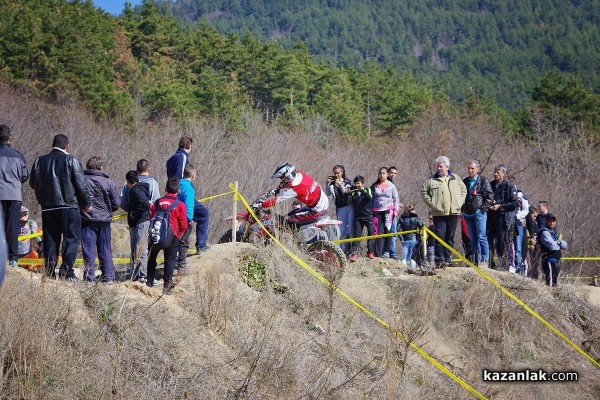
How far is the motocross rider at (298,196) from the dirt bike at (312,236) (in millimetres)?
106

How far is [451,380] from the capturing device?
429 inches

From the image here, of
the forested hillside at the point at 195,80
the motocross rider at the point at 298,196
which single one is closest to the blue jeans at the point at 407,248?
the motocross rider at the point at 298,196

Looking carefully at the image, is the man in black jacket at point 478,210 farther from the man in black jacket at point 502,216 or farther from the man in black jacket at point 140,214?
the man in black jacket at point 140,214

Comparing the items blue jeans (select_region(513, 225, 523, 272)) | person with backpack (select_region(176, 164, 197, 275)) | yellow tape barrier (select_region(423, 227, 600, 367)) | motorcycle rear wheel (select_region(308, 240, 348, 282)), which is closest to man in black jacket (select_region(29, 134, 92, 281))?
person with backpack (select_region(176, 164, 197, 275))

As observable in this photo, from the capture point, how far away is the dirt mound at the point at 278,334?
7332 mm

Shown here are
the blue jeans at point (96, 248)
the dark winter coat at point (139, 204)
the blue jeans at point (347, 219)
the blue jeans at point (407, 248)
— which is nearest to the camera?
the blue jeans at point (96, 248)

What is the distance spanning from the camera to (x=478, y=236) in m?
13.8

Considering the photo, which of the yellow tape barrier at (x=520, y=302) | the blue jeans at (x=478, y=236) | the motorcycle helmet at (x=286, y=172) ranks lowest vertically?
the yellow tape barrier at (x=520, y=302)

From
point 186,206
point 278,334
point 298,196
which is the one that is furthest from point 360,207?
point 278,334

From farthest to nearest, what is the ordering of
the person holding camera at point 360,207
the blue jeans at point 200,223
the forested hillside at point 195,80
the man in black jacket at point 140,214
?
the forested hillside at point 195,80 → the person holding camera at point 360,207 → the blue jeans at point 200,223 → the man in black jacket at point 140,214

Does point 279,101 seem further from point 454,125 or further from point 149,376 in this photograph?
point 149,376

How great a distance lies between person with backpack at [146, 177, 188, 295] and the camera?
973 cm

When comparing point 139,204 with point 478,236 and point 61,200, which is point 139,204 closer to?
point 61,200

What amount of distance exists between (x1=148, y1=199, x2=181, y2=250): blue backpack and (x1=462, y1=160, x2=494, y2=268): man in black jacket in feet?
18.7
